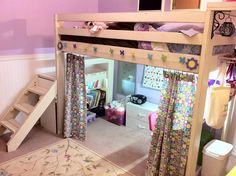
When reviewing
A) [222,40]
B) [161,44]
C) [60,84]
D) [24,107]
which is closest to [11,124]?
[24,107]

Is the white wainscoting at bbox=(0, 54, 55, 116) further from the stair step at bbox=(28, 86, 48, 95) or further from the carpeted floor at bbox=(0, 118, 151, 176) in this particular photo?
the carpeted floor at bbox=(0, 118, 151, 176)

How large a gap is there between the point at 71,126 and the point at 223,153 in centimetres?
188

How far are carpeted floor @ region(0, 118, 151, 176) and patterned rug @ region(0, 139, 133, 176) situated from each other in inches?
4.2

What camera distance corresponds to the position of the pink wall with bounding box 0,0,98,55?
113 inches

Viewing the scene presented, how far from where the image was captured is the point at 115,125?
3514 millimetres

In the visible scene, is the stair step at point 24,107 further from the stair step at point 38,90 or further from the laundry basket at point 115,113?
the laundry basket at point 115,113

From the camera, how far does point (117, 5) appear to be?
3.59 meters

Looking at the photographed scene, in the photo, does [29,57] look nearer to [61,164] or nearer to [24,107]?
[24,107]

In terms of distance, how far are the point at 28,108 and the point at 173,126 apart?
1922 mm

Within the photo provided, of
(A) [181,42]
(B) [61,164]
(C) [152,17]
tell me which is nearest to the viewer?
(A) [181,42]

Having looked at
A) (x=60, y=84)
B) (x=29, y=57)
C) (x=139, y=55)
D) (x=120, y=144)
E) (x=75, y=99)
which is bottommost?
(x=120, y=144)

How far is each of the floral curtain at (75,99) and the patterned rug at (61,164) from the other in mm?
297

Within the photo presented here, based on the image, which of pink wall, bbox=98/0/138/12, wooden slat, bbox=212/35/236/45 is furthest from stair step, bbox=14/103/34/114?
wooden slat, bbox=212/35/236/45

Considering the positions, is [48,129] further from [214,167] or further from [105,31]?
[214,167]
